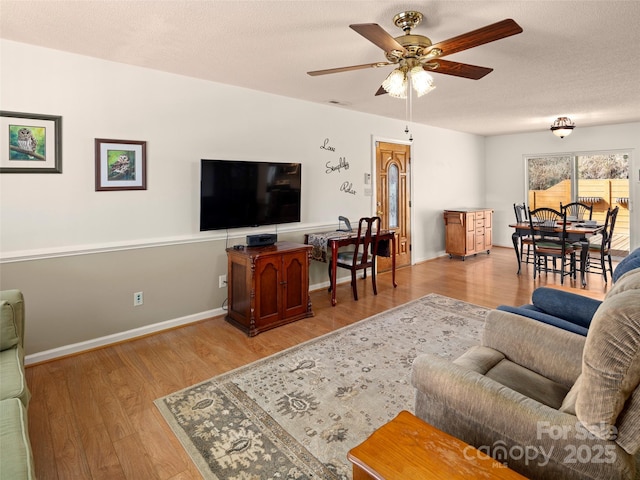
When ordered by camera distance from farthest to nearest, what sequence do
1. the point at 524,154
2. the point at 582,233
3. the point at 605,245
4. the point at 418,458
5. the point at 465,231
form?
the point at 524,154 < the point at 465,231 < the point at 605,245 < the point at 582,233 < the point at 418,458

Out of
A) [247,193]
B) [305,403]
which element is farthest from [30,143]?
[305,403]

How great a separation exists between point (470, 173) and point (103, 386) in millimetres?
7325

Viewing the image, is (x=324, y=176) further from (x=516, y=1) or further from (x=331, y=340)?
(x=516, y=1)

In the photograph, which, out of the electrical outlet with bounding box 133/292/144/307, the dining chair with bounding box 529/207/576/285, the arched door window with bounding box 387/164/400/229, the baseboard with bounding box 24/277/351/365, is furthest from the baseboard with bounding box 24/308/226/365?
the dining chair with bounding box 529/207/576/285

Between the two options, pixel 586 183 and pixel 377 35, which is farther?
pixel 586 183

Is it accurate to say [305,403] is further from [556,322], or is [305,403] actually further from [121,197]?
[121,197]

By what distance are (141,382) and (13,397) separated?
106 centimetres

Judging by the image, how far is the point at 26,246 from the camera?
110 inches

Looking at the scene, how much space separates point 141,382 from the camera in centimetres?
258

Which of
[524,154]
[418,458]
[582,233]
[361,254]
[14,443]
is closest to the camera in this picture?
[418,458]

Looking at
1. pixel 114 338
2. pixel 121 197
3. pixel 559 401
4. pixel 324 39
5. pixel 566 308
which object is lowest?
pixel 114 338

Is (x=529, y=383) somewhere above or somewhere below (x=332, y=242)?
below

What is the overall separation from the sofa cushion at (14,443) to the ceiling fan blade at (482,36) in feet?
8.47

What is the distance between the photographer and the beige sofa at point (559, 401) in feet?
3.29
